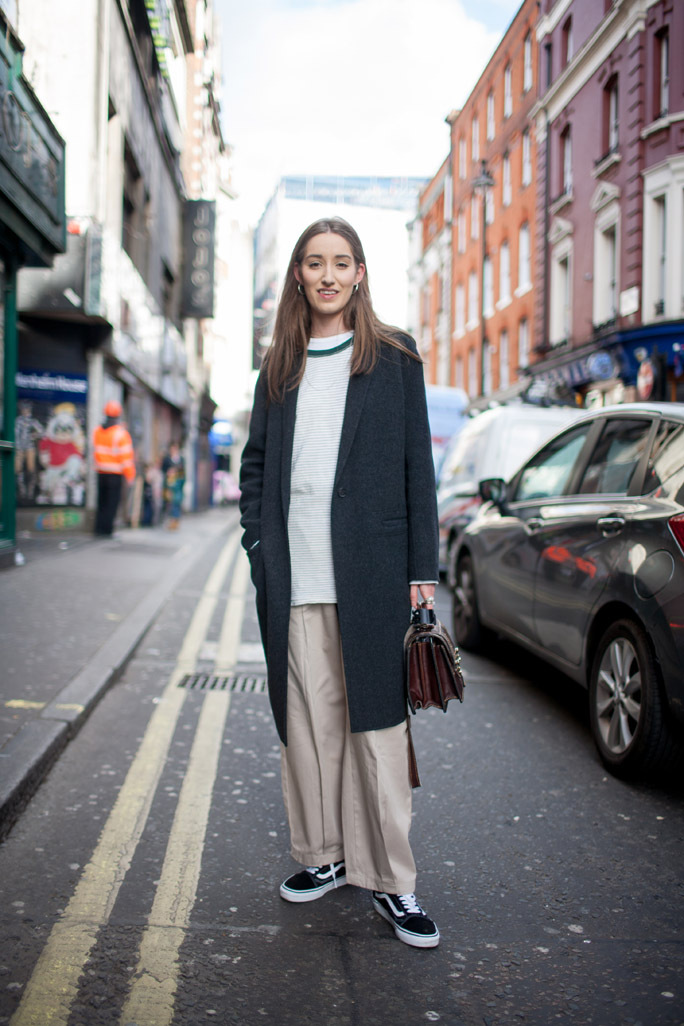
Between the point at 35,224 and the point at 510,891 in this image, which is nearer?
the point at 510,891

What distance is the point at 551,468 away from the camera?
5477 millimetres

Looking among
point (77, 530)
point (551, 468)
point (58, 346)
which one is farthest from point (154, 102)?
point (551, 468)

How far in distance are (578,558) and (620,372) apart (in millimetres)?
16042

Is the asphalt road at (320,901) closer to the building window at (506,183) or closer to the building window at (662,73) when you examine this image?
the building window at (662,73)

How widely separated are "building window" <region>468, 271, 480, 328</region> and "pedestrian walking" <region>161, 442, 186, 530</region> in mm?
17895

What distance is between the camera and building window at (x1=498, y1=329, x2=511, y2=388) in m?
29.9

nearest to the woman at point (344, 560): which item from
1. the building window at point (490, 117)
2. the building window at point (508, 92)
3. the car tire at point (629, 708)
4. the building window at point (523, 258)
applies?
the car tire at point (629, 708)

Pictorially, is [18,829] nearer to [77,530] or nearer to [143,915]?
[143,915]

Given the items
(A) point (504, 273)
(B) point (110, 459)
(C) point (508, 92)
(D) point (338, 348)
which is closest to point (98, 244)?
(B) point (110, 459)

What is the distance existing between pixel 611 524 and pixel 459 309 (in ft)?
113

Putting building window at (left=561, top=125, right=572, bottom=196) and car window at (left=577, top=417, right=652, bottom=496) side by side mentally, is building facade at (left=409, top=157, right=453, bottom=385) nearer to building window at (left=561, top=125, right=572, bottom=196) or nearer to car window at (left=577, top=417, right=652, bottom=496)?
building window at (left=561, top=125, right=572, bottom=196)

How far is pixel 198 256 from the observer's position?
2808cm

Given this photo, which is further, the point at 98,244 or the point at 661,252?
the point at 661,252

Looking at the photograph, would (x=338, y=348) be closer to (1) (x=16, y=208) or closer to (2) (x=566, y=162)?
(1) (x=16, y=208)
